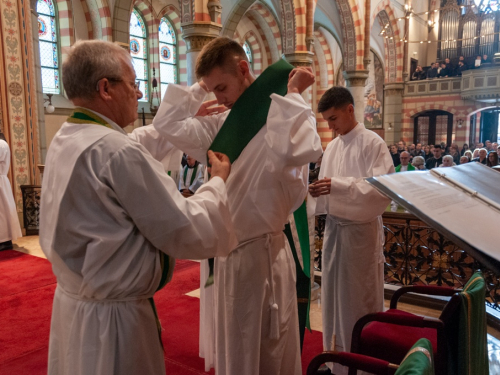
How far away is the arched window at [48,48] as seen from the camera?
437 inches

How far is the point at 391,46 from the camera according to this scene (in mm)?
19734

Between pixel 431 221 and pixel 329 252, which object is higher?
pixel 431 221

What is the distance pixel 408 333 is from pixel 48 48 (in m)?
11.9

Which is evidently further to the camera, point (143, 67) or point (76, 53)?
point (143, 67)

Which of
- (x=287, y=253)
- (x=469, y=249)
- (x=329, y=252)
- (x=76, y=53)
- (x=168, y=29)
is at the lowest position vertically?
(x=329, y=252)

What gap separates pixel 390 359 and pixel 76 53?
1768mm

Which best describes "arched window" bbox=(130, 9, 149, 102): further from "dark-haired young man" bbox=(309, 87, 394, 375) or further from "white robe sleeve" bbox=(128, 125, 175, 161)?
"white robe sleeve" bbox=(128, 125, 175, 161)

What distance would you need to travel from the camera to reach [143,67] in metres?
13.4

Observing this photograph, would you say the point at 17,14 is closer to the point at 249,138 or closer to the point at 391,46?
the point at 249,138

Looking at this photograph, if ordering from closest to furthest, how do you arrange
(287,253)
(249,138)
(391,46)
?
1. (249,138)
2. (287,253)
3. (391,46)

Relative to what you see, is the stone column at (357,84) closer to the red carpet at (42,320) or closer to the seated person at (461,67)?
the seated person at (461,67)

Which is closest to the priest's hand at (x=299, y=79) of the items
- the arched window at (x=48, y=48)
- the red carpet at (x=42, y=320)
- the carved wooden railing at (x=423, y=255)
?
the red carpet at (x=42, y=320)

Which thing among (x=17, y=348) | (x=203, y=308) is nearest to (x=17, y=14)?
(x=17, y=348)

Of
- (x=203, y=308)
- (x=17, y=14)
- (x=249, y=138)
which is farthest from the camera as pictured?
(x=17, y=14)
